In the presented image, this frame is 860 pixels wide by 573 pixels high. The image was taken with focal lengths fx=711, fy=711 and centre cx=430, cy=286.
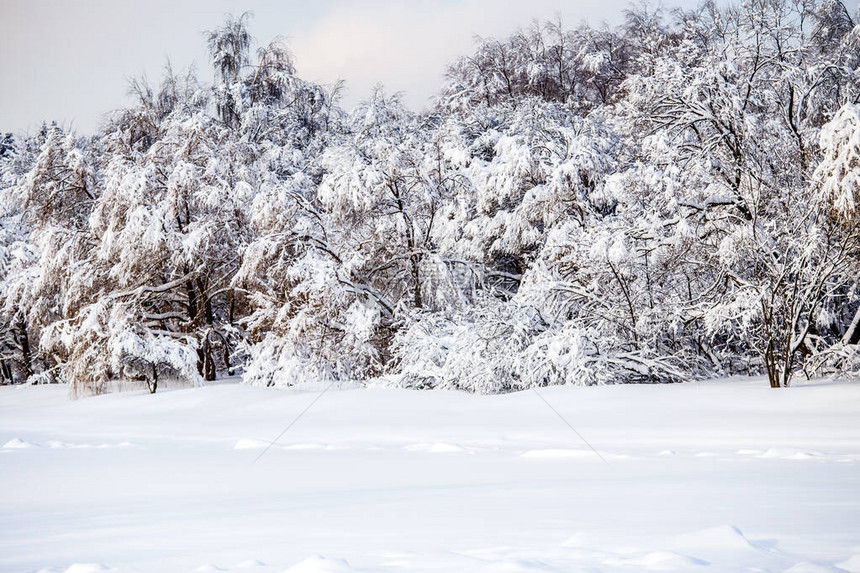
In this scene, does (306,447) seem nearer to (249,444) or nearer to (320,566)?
(249,444)

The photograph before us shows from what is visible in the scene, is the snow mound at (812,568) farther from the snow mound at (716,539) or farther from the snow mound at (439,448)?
the snow mound at (439,448)

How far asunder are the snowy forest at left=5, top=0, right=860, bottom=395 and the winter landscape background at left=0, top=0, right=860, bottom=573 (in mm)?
67

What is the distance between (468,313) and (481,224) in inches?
94.3

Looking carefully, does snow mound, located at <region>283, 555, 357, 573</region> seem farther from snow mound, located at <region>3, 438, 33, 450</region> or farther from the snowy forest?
the snowy forest

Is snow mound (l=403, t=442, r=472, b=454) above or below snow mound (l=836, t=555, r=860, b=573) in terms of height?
below

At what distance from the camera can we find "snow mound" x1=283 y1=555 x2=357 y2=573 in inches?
87.8

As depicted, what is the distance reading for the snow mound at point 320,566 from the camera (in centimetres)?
223

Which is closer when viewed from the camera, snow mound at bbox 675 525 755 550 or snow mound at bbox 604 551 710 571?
snow mound at bbox 604 551 710 571

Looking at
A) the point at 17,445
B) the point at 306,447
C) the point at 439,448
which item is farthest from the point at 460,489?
the point at 17,445

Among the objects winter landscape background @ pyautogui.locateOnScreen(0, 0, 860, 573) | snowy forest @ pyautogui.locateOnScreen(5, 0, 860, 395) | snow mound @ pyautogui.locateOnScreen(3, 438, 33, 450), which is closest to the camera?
winter landscape background @ pyautogui.locateOnScreen(0, 0, 860, 573)

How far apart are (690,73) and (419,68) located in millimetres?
10616

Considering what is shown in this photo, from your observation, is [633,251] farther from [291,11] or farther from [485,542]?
[291,11]

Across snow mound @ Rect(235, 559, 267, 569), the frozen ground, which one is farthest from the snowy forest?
snow mound @ Rect(235, 559, 267, 569)

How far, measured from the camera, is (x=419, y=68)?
2023 centimetres
